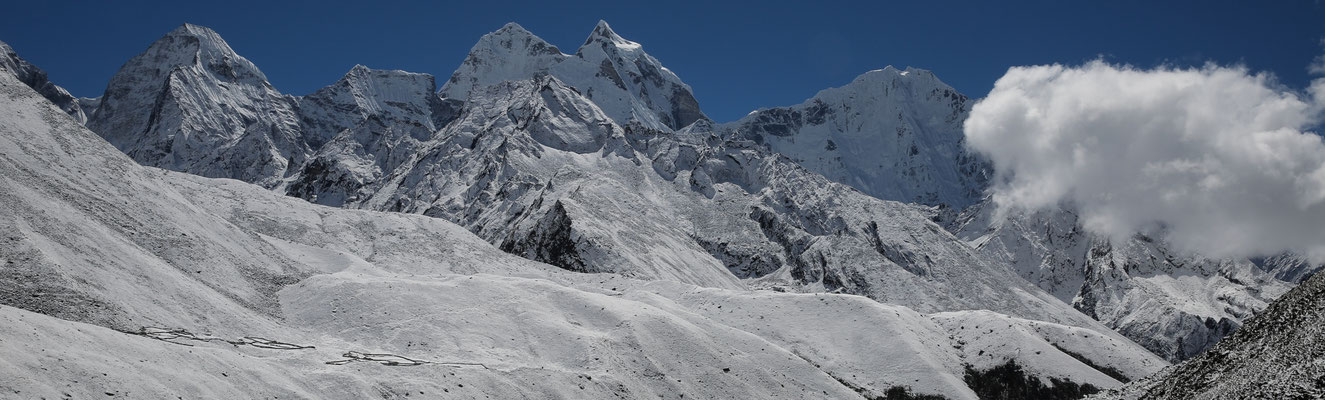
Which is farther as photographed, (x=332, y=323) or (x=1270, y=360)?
(x=332, y=323)

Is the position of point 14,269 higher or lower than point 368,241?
lower

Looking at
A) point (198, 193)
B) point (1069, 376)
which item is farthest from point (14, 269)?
point (1069, 376)

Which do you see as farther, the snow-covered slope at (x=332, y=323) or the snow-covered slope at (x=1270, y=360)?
the snow-covered slope at (x=332, y=323)

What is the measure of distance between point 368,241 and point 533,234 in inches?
1794

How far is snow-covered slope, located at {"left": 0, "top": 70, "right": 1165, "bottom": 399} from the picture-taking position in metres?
46.2

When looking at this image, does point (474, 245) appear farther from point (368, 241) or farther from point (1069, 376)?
point (1069, 376)

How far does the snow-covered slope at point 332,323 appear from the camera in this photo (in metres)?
46.2

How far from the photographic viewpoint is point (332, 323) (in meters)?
76.3

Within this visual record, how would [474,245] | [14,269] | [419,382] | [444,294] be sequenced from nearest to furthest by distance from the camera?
[419,382], [14,269], [444,294], [474,245]

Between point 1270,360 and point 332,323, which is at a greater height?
point 1270,360

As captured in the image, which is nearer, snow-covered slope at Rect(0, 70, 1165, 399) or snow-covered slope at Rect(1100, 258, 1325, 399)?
snow-covered slope at Rect(1100, 258, 1325, 399)

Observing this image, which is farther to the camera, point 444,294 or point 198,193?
point 198,193

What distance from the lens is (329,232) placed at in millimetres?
125625

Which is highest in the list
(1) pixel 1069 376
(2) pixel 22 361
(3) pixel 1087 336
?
(3) pixel 1087 336
